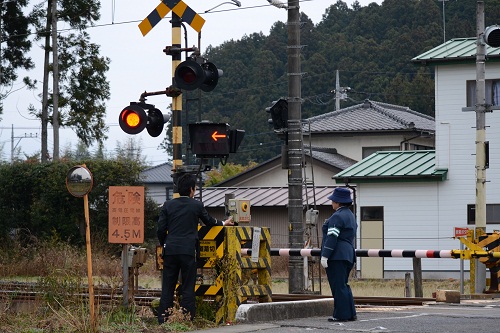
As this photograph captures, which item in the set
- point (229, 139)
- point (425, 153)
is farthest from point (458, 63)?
point (229, 139)

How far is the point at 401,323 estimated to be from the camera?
11164 mm

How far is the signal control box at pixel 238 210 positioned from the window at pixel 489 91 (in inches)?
753

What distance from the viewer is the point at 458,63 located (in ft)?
101

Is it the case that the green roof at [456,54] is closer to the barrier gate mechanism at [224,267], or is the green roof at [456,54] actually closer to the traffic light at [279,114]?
the traffic light at [279,114]

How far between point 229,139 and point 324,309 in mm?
2797

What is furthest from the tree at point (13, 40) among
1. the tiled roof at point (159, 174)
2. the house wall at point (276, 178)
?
the tiled roof at point (159, 174)

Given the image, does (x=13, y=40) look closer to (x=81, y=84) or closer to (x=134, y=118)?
(x=81, y=84)

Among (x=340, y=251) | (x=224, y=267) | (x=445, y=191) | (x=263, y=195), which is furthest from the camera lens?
(x=263, y=195)

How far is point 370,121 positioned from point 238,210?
3072cm

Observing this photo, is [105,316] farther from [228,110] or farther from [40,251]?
[228,110]

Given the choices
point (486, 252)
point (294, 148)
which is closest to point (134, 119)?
point (294, 148)

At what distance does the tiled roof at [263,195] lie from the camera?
36.8 meters

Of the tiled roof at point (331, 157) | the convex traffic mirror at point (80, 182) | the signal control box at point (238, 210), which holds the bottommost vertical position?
the signal control box at point (238, 210)

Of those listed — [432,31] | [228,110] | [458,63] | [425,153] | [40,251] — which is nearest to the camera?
[40,251]
